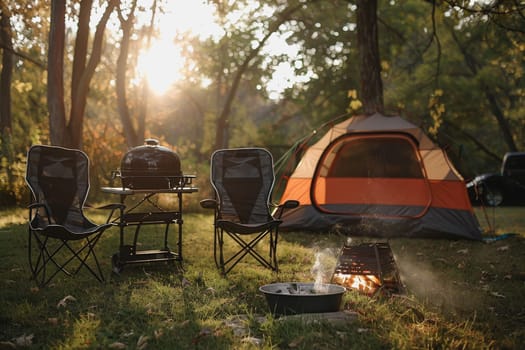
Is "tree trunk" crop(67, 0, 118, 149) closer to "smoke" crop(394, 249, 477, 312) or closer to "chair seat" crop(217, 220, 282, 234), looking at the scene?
"chair seat" crop(217, 220, 282, 234)

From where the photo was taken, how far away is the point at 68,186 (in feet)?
17.6

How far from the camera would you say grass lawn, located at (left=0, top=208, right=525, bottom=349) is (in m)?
3.17

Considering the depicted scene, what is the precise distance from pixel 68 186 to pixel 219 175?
60.8 inches

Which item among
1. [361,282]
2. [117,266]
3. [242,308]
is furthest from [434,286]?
[117,266]

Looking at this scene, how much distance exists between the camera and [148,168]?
5246mm

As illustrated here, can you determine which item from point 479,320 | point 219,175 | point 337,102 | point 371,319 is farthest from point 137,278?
point 337,102

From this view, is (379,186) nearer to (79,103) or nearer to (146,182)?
(146,182)

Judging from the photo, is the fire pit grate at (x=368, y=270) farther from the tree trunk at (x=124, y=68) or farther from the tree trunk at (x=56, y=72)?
the tree trunk at (x=124, y=68)

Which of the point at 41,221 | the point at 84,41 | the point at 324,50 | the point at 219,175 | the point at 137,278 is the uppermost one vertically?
the point at 324,50

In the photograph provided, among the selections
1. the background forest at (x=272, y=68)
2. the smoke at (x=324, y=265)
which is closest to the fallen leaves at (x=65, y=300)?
the smoke at (x=324, y=265)

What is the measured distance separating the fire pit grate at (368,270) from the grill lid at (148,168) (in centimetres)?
186

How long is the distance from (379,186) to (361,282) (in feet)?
14.6

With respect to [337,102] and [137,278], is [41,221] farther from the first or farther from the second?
[337,102]

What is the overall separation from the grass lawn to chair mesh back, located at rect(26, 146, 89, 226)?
2.00ft
